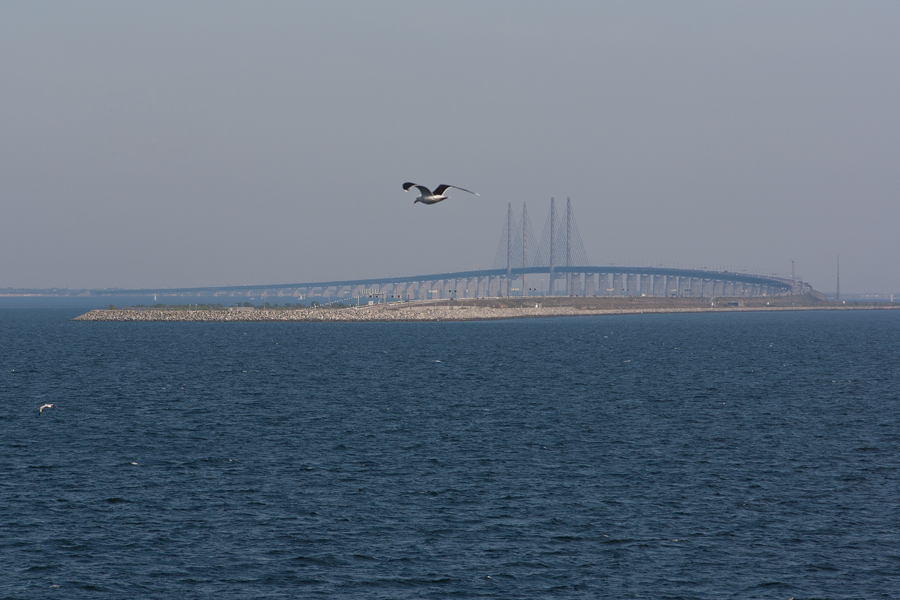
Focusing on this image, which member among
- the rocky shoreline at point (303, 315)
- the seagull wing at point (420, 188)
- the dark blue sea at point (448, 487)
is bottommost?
the dark blue sea at point (448, 487)

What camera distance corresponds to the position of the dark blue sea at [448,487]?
19516mm

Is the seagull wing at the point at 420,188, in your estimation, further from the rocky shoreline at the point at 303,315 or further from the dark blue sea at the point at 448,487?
the rocky shoreline at the point at 303,315

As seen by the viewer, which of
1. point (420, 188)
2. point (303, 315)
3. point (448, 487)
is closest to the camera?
point (420, 188)

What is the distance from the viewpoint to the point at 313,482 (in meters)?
27.7

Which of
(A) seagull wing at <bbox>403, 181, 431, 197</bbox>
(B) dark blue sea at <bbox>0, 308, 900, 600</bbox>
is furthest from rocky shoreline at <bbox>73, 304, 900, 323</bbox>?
(A) seagull wing at <bbox>403, 181, 431, 197</bbox>

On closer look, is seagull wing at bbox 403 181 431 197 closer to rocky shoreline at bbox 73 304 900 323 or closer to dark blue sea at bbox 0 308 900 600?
dark blue sea at bbox 0 308 900 600

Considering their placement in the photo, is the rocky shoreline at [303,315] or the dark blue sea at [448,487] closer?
the dark blue sea at [448,487]

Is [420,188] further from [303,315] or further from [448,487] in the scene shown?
[303,315]

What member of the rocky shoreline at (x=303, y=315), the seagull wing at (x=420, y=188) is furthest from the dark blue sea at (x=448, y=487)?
the rocky shoreline at (x=303, y=315)

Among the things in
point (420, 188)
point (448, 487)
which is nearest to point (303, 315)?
point (448, 487)

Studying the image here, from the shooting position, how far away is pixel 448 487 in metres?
27.0

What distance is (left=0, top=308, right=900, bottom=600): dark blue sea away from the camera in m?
19.5

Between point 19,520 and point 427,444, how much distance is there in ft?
49.8

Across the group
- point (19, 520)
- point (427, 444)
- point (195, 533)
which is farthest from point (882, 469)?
point (19, 520)
